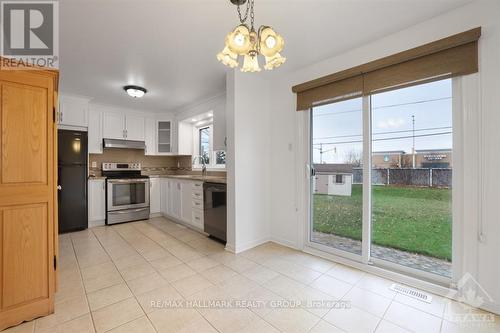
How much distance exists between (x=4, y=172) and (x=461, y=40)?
3.57 m

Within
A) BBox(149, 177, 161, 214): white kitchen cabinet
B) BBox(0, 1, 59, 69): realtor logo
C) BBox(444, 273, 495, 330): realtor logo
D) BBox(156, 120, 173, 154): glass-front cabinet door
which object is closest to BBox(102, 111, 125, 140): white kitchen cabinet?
BBox(156, 120, 173, 154): glass-front cabinet door

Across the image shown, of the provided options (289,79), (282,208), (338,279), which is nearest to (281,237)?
(282,208)

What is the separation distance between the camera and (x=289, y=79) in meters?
3.10

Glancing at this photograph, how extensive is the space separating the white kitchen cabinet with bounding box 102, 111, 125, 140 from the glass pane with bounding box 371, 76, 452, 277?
468 centimetres

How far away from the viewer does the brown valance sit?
5.81 feet

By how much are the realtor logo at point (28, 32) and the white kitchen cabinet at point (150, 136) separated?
8.29 feet

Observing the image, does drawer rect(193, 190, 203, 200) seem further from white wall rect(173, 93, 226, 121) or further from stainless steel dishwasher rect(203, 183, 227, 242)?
white wall rect(173, 93, 226, 121)

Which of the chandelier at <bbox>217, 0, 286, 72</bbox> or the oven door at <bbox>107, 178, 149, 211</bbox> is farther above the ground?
the chandelier at <bbox>217, 0, 286, 72</bbox>

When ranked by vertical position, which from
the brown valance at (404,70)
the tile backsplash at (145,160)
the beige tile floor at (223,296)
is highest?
the brown valance at (404,70)

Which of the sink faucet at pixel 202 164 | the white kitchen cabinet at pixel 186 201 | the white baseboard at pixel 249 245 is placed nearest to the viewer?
the white baseboard at pixel 249 245

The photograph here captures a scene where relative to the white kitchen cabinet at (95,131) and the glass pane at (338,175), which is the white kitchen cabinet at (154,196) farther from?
the glass pane at (338,175)

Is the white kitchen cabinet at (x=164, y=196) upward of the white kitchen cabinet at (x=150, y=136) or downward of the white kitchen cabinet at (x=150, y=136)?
downward

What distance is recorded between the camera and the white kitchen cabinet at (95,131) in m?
4.27

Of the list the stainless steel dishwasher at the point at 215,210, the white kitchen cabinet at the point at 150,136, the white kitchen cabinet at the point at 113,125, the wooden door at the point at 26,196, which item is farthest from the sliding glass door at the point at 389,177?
the white kitchen cabinet at the point at 113,125
